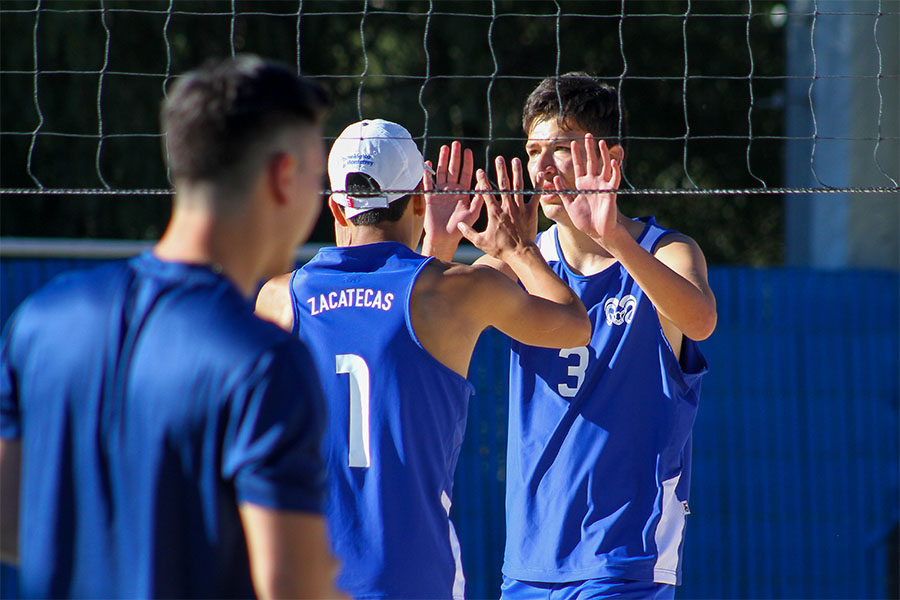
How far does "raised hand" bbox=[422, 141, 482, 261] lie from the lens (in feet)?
10.0

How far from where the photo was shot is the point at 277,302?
259cm

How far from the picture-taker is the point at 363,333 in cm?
242

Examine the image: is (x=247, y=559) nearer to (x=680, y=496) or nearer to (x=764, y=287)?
(x=680, y=496)

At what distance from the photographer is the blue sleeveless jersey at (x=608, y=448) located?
9.70ft

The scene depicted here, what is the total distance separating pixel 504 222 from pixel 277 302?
2.30 ft

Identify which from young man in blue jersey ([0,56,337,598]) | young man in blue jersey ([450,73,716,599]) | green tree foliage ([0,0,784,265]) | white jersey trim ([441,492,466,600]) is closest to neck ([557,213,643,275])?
young man in blue jersey ([450,73,716,599])

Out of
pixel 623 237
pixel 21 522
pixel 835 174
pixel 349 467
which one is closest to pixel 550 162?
pixel 623 237

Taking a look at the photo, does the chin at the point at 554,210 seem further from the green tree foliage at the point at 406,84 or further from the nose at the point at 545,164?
the green tree foliage at the point at 406,84

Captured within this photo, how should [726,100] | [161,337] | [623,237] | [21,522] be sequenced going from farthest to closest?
[726,100] → [623,237] → [21,522] → [161,337]

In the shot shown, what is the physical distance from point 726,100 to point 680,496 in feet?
24.1

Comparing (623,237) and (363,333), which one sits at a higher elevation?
(623,237)

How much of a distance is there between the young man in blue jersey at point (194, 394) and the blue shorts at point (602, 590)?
161 cm

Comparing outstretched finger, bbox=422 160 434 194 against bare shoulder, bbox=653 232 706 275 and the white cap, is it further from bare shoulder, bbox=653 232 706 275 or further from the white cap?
bare shoulder, bbox=653 232 706 275

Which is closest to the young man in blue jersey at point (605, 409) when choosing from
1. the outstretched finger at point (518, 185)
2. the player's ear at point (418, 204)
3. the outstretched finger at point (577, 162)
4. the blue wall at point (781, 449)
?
the outstretched finger at point (577, 162)
